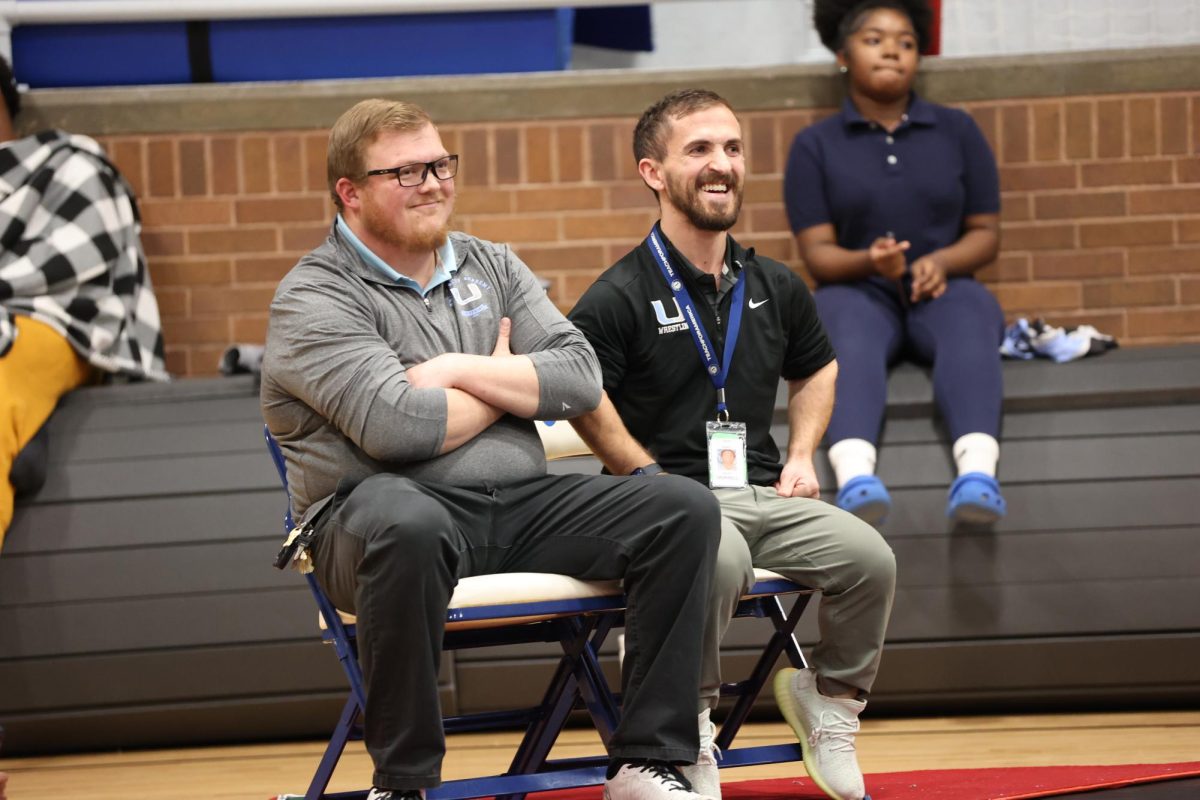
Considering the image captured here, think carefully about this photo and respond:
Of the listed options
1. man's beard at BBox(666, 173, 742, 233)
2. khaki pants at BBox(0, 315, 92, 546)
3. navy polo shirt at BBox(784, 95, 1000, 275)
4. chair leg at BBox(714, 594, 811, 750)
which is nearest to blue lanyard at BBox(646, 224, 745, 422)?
man's beard at BBox(666, 173, 742, 233)

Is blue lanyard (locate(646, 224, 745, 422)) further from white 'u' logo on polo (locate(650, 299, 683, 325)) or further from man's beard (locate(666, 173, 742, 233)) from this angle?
man's beard (locate(666, 173, 742, 233))

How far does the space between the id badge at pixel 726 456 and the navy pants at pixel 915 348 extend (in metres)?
0.98

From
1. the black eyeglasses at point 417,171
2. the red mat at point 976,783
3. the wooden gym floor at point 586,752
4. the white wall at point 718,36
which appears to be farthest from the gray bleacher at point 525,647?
the white wall at point 718,36

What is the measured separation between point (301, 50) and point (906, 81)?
1.96 meters

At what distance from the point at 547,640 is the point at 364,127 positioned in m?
1.02

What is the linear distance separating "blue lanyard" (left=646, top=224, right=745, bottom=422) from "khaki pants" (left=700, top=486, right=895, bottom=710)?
9.2 inches

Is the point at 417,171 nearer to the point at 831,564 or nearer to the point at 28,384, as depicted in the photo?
the point at 831,564

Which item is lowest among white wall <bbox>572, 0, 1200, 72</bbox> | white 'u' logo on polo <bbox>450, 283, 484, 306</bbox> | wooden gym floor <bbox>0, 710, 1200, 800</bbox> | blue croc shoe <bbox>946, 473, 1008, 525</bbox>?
wooden gym floor <bbox>0, 710, 1200, 800</bbox>

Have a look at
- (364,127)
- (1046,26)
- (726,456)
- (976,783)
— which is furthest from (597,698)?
(1046,26)

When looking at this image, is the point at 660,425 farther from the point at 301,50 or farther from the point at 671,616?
the point at 301,50

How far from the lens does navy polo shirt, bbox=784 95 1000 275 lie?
4.30m

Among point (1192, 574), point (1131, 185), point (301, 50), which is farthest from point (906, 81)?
point (301, 50)

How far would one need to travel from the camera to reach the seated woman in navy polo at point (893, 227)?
155 inches

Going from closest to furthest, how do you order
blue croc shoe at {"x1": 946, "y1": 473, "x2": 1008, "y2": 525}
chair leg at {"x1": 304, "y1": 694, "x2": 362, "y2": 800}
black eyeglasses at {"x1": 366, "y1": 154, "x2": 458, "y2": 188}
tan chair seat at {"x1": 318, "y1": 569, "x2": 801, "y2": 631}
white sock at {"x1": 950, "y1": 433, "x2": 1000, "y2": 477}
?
tan chair seat at {"x1": 318, "y1": 569, "x2": 801, "y2": 631} < chair leg at {"x1": 304, "y1": 694, "x2": 362, "y2": 800} < black eyeglasses at {"x1": 366, "y1": 154, "x2": 458, "y2": 188} < blue croc shoe at {"x1": 946, "y1": 473, "x2": 1008, "y2": 525} < white sock at {"x1": 950, "y1": 433, "x2": 1000, "y2": 477}
